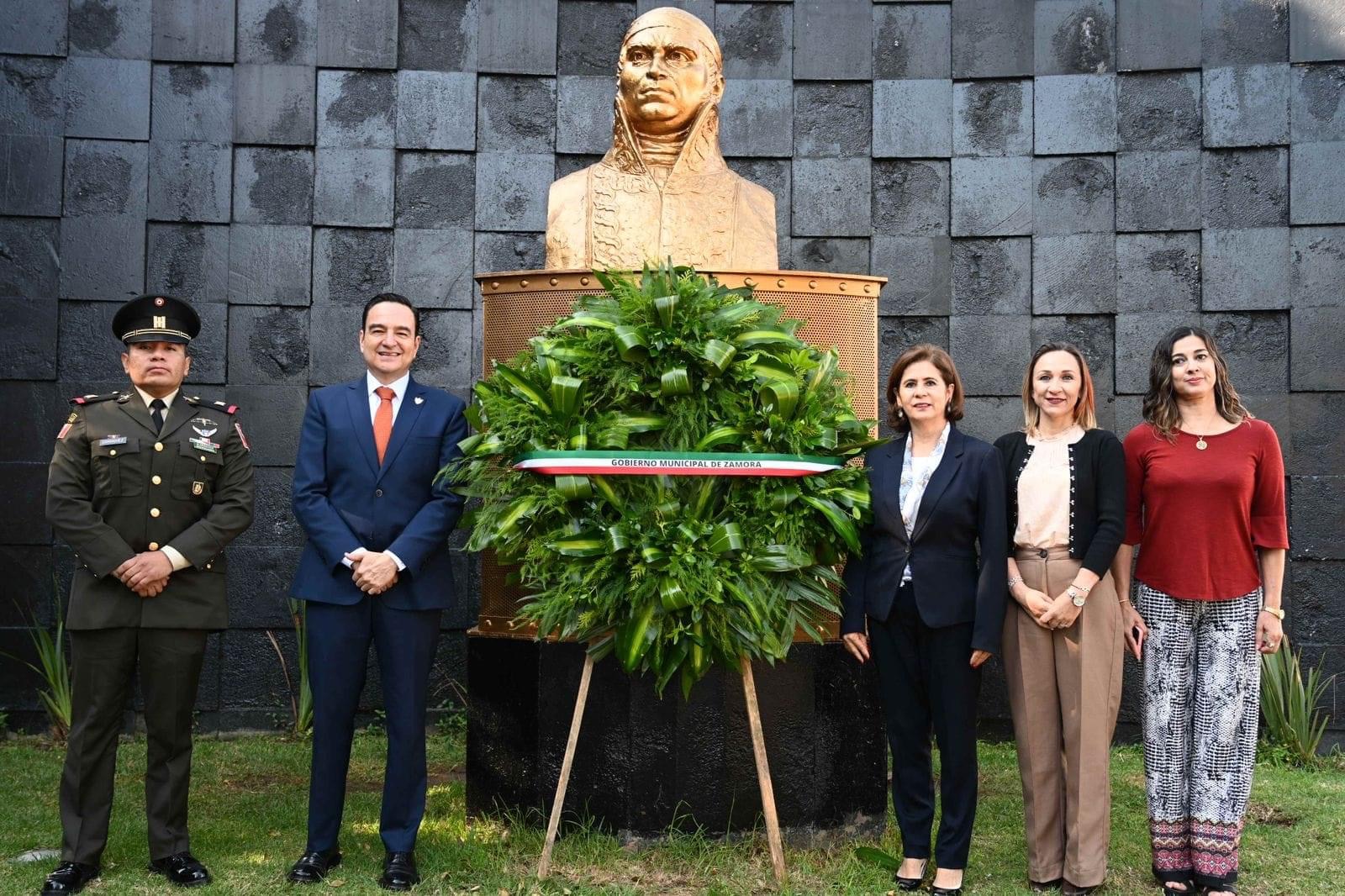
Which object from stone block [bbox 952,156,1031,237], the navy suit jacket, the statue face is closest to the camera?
the navy suit jacket

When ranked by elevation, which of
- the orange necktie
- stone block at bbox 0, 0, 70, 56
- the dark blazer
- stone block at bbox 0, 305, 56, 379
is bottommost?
the dark blazer

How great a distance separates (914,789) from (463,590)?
3146 mm

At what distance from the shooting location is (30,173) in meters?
6.56

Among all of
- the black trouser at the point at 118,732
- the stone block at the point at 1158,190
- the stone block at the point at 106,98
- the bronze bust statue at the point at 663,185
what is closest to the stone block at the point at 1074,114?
the stone block at the point at 1158,190

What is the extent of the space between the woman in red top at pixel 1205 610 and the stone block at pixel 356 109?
420 centimetres

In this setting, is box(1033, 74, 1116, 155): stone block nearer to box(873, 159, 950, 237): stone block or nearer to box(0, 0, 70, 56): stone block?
box(873, 159, 950, 237): stone block

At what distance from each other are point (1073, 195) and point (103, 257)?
4902 millimetres

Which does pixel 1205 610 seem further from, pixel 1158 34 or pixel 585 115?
pixel 585 115

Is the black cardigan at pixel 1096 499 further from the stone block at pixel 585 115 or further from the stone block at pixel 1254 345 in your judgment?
the stone block at pixel 585 115

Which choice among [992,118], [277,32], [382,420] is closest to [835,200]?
[992,118]

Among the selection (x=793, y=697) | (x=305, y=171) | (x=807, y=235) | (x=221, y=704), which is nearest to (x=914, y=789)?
(x=793, y=697)

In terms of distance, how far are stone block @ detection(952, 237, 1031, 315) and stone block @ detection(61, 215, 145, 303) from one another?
163 inches

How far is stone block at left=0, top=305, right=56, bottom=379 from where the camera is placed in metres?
6.50

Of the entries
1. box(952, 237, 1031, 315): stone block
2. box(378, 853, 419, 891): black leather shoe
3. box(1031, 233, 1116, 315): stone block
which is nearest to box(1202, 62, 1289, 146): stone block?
box(1031, 233, 1116, 315): stone block
